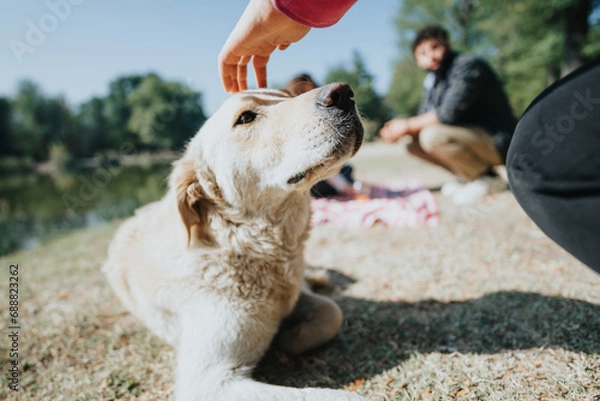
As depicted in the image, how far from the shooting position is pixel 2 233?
25.0 ft

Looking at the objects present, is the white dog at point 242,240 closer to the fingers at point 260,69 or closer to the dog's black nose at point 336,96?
the dog's black nose at point 336,96

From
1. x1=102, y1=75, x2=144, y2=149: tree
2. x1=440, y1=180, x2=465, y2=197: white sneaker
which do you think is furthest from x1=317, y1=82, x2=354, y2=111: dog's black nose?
x1=102, y1=75, x2=144, y2=149: tree

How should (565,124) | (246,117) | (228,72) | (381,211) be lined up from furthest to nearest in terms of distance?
(381,211), (228,72), (246,117), (565,124)

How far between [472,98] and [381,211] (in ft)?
6.86

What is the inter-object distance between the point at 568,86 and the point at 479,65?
4365mm

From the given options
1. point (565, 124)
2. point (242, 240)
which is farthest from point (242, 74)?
point (565, 124)

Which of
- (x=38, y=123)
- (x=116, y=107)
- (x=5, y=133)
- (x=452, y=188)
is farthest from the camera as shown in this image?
(x=5, y=133)

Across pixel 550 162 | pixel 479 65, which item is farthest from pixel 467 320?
pixel 479 65

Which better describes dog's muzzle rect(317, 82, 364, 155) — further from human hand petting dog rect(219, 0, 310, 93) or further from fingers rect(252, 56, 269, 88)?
fingers rect(252, 56, 269, 88)

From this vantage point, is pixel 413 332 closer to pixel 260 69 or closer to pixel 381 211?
pixel 260 69

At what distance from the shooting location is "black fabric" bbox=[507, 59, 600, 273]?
3.59 feet

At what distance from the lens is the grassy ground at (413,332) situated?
1.69 meters

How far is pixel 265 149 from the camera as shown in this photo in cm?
182

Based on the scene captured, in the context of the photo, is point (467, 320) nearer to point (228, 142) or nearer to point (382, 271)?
point (382, 271)
